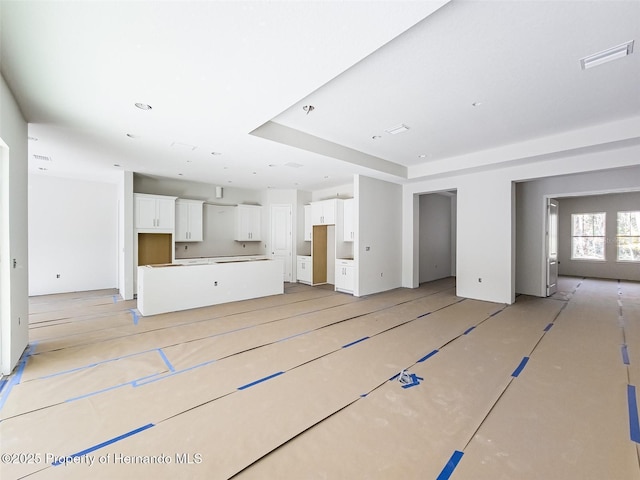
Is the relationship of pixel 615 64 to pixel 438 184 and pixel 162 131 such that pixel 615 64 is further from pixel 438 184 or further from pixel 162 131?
pixel 162 131

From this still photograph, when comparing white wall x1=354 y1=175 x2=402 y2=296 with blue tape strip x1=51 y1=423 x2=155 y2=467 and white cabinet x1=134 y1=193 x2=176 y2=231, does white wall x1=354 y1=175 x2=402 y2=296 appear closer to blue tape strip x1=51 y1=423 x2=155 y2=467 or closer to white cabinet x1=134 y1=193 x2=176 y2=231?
white cabinet x1=134 y1=193 x2=176 y2=231

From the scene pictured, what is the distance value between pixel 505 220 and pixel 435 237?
345 centimetres

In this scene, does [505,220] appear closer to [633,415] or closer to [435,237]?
[435,237]

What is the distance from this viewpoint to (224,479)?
61.7 inches

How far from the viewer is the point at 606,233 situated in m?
8.88

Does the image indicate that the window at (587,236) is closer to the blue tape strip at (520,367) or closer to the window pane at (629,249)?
the window pane at (629,249)

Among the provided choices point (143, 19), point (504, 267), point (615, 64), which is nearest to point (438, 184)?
point (504, 267)

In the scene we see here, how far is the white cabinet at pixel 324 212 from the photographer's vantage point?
748 cm

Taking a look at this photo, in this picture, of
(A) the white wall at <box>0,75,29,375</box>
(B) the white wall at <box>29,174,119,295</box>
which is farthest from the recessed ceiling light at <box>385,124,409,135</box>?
(B) the white wall at <box>29,174,119,295</box>

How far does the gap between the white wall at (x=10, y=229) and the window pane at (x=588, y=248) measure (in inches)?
546

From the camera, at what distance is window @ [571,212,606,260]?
9031mm

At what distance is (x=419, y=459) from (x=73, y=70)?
4207mm

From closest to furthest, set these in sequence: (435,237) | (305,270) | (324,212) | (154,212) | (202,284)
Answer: (202,284) < (154,212) < (324,212) < (305,270) < (435,237)

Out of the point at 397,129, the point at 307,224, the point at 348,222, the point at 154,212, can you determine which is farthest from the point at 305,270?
the point at 397,129
